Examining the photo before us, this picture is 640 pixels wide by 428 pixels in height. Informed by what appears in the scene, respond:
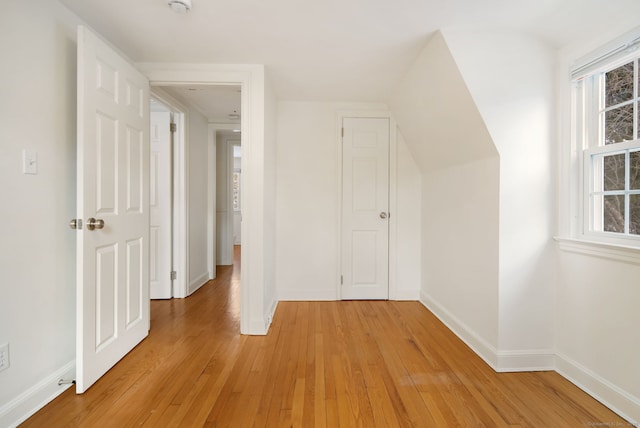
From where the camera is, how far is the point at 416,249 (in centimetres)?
336

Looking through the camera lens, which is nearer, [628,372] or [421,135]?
[628,372]

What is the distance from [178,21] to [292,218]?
78.7 inches

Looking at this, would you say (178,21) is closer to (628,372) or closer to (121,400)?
(121,400)

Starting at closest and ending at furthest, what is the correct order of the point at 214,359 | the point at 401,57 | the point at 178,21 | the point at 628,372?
1. the point at 628,372
2. the point at 178,21
3. the point at 214,359
4. the point at 401,57

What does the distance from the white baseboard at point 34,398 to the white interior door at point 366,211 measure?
7.81ft

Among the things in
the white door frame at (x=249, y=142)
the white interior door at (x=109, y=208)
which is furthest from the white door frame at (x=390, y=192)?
the white interior door at (x=109, y=208)

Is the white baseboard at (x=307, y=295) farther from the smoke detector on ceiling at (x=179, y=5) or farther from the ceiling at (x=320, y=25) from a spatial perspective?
the smoke detector on ceiling at (x=179, y=5)

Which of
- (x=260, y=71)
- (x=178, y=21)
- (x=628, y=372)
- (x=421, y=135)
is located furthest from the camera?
(x=421, y=135)

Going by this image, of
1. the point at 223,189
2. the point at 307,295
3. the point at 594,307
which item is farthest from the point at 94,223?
the point at 223,189

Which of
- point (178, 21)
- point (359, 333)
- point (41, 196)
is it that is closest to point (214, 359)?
point (359, 333)

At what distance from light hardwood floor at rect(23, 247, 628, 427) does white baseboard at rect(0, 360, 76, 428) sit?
0.05 metres

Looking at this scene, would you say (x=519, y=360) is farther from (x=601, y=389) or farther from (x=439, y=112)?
(x=439, y=112)

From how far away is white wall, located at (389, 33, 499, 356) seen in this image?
2.02 metres

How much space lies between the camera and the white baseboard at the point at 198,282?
3570 millimetres
